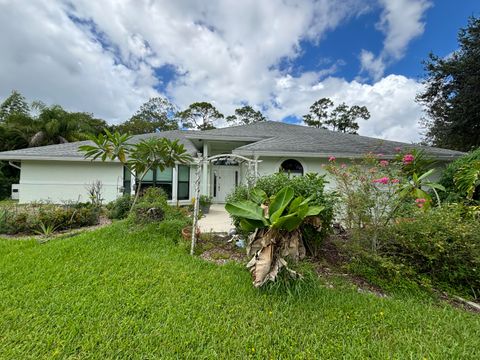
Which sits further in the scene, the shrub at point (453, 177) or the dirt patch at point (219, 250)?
the shrub at point (453, 177)

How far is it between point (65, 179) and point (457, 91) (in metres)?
21.1

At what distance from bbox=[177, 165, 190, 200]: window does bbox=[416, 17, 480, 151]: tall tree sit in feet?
47.6

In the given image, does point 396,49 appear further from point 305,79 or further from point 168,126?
point 168,126

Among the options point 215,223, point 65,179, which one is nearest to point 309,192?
point 215,223

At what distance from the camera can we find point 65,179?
1101 centimetres

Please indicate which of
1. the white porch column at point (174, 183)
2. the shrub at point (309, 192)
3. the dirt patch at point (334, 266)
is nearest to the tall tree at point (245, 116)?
the white porch column at point (174, 183)

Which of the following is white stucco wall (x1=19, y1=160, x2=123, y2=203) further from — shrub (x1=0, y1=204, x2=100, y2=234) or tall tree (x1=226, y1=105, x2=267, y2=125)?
tall tree (x1=226, y1=105, x2=267, y2=125)

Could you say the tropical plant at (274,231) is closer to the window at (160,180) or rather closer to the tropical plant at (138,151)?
the tropical plant at (138,151)

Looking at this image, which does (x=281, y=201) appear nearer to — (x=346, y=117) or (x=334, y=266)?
(x=334, y=266)

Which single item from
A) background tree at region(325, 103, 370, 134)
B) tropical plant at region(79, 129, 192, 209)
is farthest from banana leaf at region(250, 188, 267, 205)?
background tree at region(325, 103, 370, 134)

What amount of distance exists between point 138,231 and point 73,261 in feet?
5.51

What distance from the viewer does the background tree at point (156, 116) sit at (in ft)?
100

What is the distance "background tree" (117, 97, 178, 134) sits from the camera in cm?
3059

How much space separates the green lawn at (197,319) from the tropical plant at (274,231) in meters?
0.38
